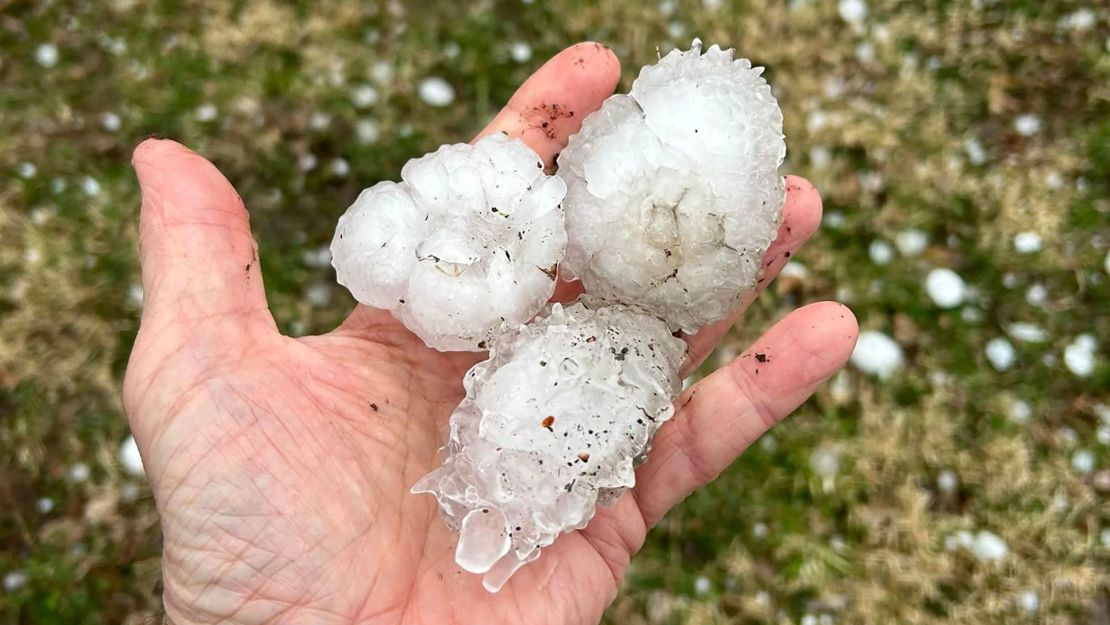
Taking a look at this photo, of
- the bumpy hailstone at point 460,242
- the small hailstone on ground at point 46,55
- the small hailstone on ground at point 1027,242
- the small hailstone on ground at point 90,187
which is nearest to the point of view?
the bumpy hailstone at point 460,242

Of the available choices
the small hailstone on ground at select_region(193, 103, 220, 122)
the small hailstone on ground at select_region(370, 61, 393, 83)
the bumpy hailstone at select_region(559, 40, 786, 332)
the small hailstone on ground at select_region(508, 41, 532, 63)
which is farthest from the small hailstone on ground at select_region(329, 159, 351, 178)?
the bumpy hailstone at select_region(559, 40, 786, 332)

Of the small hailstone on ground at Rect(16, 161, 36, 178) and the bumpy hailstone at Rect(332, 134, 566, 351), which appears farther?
the small hailstone on ground at Rect(16, 161, 36, 178)

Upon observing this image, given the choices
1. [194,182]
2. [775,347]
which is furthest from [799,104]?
[194,182]

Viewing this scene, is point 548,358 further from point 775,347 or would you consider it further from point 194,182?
point 194,182

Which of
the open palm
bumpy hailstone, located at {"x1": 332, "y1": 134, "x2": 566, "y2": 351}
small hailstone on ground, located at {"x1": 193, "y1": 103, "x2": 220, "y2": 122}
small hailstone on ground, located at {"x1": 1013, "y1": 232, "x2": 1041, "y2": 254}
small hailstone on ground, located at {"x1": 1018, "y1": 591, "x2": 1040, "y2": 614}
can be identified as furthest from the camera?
small hailstone on ground, located at {"x1": 193, "y1": 103, "x2": 220, "y2": 122}

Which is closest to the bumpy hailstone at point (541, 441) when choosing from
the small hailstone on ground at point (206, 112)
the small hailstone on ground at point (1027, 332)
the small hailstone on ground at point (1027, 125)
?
the small hailstone on ground at point (1027, 332)

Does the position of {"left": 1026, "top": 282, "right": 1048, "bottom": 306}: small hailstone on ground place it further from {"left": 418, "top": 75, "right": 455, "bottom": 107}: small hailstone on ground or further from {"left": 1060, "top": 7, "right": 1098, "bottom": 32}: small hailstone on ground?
{"left": 418, "top": 75, "right": 455, "bottom": 107}: small hailstone on ground

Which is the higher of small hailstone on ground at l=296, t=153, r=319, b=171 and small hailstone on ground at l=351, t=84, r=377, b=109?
small hailstone on ground at l=351, t=84, r=377, b=109

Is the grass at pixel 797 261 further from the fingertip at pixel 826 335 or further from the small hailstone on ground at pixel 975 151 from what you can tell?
the fingertip at pixel 826 335
